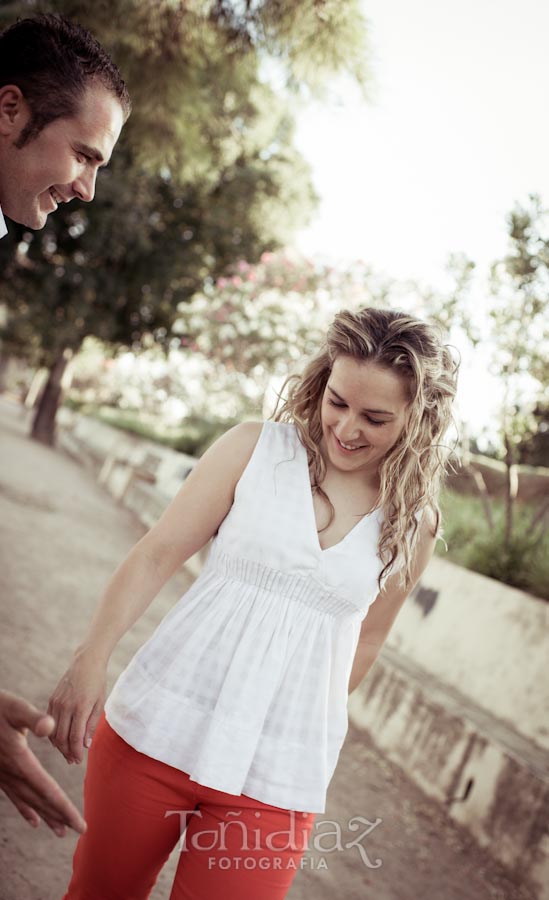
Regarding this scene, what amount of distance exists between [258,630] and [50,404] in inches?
861

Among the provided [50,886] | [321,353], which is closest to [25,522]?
[50,886]

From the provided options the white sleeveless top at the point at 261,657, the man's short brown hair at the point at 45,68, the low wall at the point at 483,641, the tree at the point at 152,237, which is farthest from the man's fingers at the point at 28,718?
the tree at the point at 152,237

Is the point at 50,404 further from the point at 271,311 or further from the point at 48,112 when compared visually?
the point at 48,112

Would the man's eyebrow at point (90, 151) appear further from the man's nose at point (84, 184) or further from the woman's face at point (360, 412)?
the woman's face at point (360, 412)

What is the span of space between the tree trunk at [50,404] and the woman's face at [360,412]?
20706mm

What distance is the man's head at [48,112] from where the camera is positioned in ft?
6.66

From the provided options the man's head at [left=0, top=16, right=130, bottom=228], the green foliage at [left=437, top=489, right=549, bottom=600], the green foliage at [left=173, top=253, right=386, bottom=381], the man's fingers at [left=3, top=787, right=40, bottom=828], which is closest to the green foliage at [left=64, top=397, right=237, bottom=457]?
the green foliage at [left=173, top=253, right=386, bottom=381]

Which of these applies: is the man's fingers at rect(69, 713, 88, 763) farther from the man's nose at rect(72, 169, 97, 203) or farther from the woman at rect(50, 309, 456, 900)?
the man's nose at rect(72, 169, 97, 203)

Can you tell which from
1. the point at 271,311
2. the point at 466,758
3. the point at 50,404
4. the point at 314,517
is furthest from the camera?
the point at 50,404

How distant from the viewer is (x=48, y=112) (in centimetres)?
204

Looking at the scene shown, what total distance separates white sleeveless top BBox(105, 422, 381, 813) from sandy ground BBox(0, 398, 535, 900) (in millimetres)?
1397

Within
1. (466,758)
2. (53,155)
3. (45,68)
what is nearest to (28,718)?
(53,155)

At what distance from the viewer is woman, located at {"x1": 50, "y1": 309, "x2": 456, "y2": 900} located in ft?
6.66

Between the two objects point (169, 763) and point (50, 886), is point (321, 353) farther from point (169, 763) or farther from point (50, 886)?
point (50, 886)
